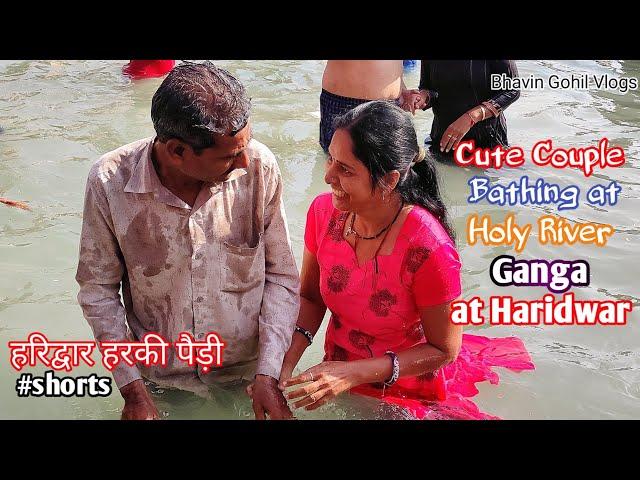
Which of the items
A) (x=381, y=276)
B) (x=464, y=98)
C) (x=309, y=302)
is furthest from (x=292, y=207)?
(x=381, y=276)

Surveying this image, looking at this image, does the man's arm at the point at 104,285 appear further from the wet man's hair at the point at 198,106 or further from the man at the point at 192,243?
the wet man's hair at the point at 198,106

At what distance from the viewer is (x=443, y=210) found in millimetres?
2977

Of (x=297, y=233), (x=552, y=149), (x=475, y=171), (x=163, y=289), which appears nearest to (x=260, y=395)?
(x=163, y=289)

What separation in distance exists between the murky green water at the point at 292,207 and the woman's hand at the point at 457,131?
0.36m

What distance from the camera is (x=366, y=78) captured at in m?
5.23

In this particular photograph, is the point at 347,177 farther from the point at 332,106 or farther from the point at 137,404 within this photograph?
the point at 332,106

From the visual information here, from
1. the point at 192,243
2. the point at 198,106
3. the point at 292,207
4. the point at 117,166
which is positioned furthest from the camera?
the point at 292,207

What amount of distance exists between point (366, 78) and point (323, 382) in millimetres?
2952

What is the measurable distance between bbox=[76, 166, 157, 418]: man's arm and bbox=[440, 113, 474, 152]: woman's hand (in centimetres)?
345

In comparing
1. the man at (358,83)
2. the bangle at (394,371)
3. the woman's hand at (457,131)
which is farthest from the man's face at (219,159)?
the woman's hand at (457,131)

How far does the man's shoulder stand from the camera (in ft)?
8.36

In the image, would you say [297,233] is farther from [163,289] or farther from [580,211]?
[163,289]

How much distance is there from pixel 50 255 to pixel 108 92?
3.19 meters

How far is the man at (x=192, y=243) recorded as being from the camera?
95.7 inches
